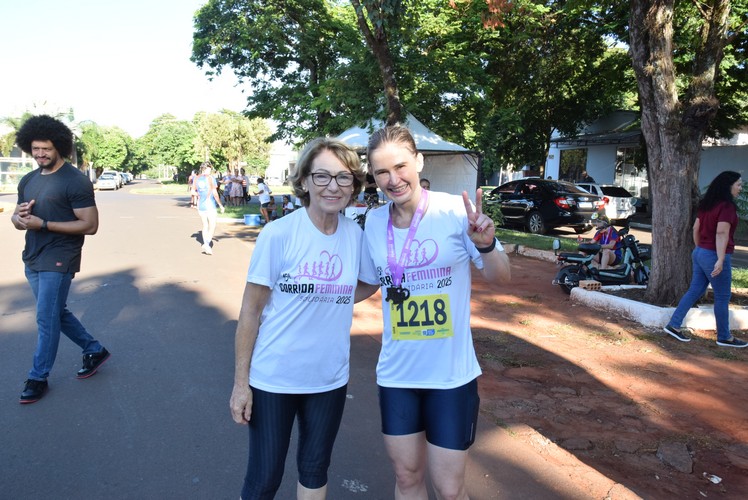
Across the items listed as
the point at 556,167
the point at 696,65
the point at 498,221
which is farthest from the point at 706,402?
the point at 556,167

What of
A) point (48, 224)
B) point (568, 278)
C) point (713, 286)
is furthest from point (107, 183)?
point (713, 286)

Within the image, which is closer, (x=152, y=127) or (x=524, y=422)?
(x=524, y=422)

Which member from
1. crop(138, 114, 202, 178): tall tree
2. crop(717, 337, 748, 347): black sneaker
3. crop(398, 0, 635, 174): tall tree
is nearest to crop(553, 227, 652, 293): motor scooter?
crop(717, 337, 748, 347): black sneaker

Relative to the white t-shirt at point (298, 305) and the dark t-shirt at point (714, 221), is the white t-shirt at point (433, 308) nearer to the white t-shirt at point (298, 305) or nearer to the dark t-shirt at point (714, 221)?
the white t-shirt at point (298, 305)

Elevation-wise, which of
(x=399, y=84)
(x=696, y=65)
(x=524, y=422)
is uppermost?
(x=399, y=84)

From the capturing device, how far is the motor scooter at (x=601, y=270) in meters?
8.12

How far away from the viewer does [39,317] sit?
4.08 meters

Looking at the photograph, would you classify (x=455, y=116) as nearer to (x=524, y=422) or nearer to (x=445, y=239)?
(x=524, y=422)

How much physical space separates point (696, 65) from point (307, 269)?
700cm

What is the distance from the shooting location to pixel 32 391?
13.3 ft

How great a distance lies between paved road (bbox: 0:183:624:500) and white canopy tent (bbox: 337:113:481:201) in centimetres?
945

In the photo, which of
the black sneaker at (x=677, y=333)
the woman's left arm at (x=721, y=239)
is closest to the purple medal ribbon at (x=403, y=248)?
the woman's left arm at (x=721, y=239)

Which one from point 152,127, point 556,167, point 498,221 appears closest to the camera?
point 498,221

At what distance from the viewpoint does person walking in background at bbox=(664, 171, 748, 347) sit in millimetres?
5512
